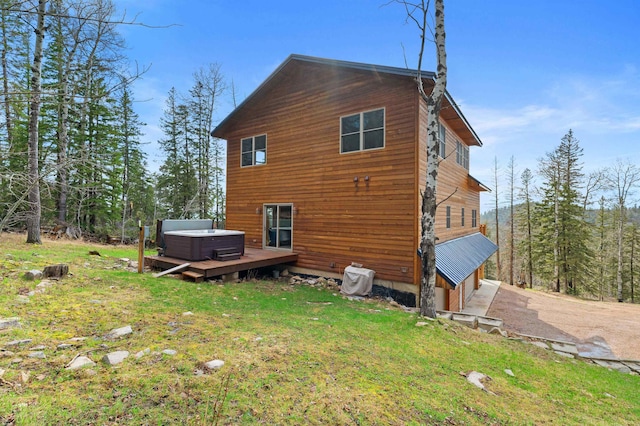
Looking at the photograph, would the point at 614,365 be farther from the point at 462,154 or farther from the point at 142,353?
the point at 462,154

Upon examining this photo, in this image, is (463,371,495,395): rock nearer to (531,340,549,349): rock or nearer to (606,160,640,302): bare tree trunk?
(531,340,549,349): rock

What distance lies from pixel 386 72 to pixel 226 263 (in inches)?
268

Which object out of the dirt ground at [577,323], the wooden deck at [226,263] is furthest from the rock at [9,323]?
the dirt ground at [577,323]

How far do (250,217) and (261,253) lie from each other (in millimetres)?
2013

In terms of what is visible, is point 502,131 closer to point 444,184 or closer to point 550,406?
point 444,184

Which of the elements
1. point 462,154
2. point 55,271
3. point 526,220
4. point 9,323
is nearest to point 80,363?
point 9,323

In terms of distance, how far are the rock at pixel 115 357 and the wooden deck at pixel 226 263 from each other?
14.1 feet

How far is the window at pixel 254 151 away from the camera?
10.7 metres

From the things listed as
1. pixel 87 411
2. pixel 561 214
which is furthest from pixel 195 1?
pixel 561 214

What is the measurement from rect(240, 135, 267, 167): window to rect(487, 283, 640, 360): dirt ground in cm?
1009

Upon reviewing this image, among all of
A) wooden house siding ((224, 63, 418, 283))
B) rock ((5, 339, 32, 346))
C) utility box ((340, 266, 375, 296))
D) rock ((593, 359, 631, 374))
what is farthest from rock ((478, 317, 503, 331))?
rock ((5, 339, 32, 346))

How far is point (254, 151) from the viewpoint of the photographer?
11016mm

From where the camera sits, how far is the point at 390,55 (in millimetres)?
8328

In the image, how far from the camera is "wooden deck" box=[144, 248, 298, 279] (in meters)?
7.23
